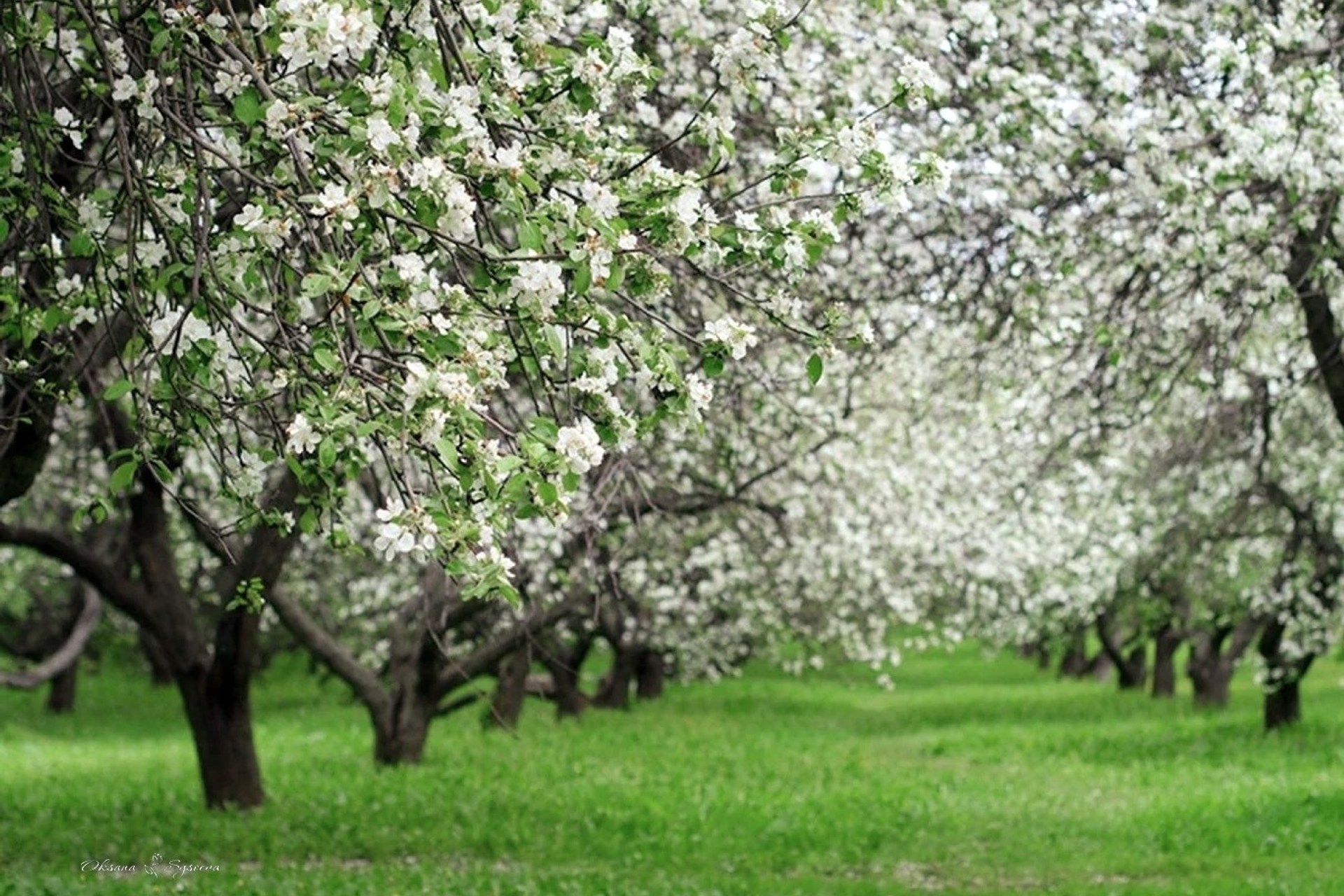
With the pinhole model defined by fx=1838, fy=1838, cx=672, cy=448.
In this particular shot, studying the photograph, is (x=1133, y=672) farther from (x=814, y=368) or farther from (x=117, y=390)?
(x=117, y=390)

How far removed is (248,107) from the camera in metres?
5.30

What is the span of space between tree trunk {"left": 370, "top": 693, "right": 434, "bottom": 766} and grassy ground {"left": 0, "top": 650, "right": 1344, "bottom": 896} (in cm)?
40

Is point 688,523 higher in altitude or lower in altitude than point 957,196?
lower

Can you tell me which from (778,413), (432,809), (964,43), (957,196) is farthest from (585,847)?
(964,43)

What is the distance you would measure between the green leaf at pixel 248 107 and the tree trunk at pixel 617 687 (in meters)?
29.9

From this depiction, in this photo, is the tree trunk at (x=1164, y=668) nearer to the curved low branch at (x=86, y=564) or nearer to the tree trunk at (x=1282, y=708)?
the tree trunk at (x=1282, y=708)

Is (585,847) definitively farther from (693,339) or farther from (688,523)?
(693,339)

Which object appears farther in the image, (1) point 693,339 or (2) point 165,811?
(2) point 165,811

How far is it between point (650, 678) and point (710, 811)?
22.6m

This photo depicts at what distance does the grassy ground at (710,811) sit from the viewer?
13.2 meters

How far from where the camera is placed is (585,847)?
50.7 feet

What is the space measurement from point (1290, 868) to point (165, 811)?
9.97 m

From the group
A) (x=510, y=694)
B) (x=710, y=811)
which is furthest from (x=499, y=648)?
(x=510, y=694)

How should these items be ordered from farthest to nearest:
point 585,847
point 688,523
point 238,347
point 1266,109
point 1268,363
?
point 688,523, point 1268,363, point 585,847, point 1266,109, point 238,347
